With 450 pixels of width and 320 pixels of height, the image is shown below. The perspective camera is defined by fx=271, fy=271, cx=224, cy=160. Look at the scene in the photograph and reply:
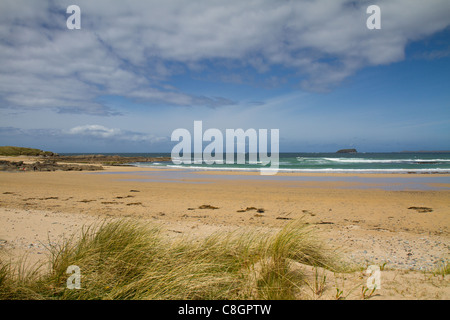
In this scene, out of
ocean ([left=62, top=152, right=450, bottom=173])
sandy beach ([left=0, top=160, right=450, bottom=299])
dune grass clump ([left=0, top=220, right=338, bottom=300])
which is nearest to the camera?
dune grass clump ([left=0, top=220, right=338, bottom=300])

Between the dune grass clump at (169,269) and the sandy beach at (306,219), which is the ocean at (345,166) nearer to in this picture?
the sandy beach at (306,219)

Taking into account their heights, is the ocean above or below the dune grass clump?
below

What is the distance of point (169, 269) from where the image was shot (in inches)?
136

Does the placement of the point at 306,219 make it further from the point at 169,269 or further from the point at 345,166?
the point at 345,166

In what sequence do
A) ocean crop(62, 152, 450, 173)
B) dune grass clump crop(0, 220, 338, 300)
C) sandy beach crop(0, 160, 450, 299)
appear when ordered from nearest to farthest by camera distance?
dune grass clump crop(0, 220, 338, 300) < sandy beach crop(0, 160, 450, 299) < ocean crop(62, 152, 450, 173)

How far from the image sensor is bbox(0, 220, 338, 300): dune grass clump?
3062 mm

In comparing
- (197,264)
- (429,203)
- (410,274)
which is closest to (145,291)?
(197,264)

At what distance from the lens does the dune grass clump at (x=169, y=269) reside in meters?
3.06

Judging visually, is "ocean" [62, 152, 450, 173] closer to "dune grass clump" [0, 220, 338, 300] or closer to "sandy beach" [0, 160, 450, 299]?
"sandy beach" [0, 160, 450, 299]

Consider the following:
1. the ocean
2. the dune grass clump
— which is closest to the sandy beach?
the dune grass clump

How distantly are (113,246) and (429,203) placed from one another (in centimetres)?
1371

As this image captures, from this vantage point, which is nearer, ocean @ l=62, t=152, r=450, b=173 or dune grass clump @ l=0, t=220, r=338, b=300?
dune grass clump @ l=0, t=220, r=338, b=300

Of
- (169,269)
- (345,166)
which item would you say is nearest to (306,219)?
(169,269)
